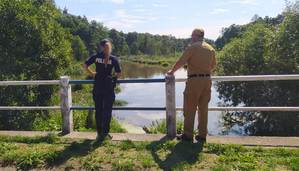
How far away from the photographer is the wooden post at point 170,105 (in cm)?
798

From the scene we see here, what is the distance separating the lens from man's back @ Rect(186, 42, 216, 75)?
23.7 feet

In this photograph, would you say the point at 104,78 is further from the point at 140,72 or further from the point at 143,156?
the point at 140,72

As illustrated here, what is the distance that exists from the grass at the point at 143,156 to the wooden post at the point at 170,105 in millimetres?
483

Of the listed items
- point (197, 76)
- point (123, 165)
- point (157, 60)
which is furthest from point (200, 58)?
point (157, 60)

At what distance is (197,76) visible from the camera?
7.31 meters

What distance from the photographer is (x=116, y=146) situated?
24.6ft

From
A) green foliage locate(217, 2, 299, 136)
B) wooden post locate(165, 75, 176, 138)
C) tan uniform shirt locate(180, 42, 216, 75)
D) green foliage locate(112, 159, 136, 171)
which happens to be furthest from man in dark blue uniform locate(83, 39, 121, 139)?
green foliage locate(217, 2, 299, 136)

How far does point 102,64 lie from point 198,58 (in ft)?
5.80

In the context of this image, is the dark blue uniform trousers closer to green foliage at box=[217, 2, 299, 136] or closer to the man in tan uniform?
the man in tan uniform

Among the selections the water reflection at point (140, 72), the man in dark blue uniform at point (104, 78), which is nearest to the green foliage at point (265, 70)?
the man in dark blue uniform at point (104, 78)

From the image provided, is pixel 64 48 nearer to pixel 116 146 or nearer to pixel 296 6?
pixel 296 6

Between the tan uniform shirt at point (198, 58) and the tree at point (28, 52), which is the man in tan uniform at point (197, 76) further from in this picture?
the tree at point (28, 52)

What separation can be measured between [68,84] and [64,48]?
1095 centimetres

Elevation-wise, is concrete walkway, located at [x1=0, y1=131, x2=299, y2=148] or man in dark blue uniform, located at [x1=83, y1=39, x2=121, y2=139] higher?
man in dark blue uniform, located at [x1=83, y1=39, x2=121, y2=139]
